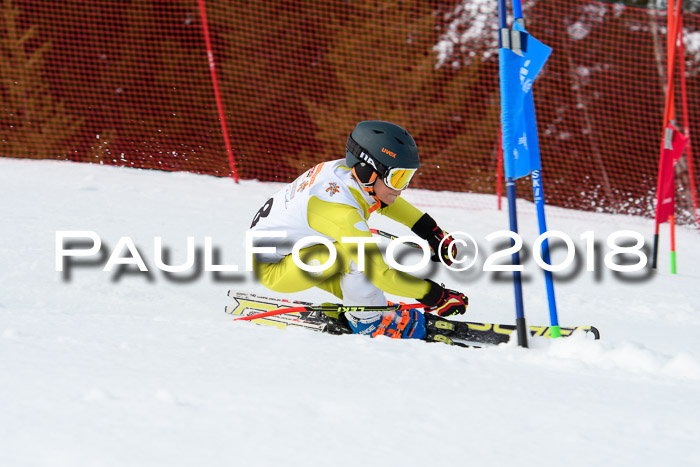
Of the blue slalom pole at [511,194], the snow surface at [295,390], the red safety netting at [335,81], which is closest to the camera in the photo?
the snow surface at [295,390]

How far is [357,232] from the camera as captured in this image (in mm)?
3193

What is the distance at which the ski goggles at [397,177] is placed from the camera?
3.38 metres

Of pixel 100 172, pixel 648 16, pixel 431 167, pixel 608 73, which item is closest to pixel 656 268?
pixel 100 172

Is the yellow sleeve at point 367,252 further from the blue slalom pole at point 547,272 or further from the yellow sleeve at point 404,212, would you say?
the yellow sleeve at point 404,212

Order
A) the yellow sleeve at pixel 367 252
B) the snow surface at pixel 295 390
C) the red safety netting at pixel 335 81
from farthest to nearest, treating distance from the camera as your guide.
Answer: the red safety netting at pixel 335 81 → the yellow sleeve at pixel 367 252 → the snow surface at pixel 295 390

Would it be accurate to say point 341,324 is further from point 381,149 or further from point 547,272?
point 547,272

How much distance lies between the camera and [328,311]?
368cm

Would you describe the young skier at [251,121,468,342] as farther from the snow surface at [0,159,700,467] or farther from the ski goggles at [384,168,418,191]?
the snow surface at [0,159,700,467]

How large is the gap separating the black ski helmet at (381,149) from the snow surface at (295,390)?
92 centimetres

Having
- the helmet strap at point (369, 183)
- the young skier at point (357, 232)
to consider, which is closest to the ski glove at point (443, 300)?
the young skier at point (357, 232)

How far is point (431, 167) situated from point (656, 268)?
8307 mm

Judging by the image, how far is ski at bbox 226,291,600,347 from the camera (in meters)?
3.63

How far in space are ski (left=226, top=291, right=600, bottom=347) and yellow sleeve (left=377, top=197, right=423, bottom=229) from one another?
0.57m

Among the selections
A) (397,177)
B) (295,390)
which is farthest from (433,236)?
(295,390)
